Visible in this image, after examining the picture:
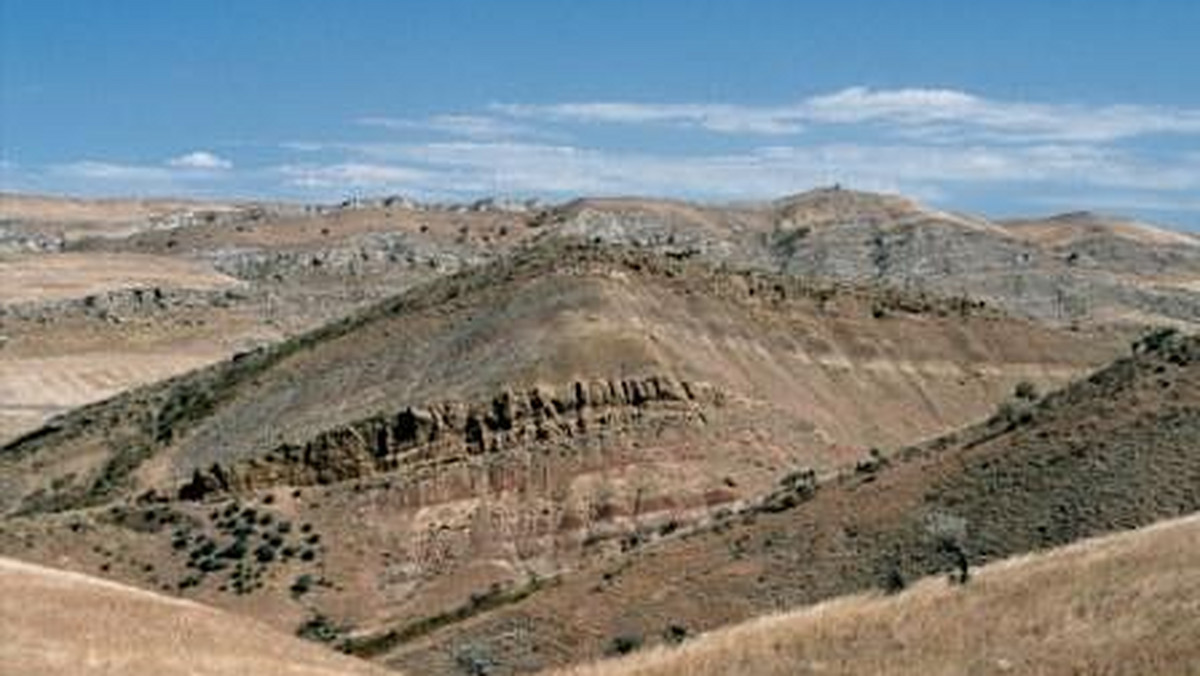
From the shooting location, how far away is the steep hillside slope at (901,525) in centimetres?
3888

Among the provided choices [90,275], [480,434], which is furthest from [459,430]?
[90,275]

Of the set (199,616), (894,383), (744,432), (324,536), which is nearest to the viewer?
(199,616)

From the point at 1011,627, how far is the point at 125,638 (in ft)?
35.8

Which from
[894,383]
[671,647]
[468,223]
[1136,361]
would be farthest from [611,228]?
[671,647]

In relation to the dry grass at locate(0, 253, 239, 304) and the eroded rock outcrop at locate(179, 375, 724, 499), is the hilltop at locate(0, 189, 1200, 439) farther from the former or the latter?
the eroded rock outcrop at locate(179, 375, 724, 499)

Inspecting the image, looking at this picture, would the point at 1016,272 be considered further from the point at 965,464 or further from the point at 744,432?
the point at 965,464

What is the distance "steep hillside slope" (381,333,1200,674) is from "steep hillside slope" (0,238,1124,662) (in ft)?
16.8

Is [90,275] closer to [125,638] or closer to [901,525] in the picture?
[901,525]

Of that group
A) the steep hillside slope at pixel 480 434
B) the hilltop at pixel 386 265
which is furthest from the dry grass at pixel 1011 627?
the hilltop at pixel 386 265

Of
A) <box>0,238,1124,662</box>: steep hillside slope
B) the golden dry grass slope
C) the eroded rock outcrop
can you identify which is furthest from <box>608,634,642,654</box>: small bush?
the eroded rock outcrop

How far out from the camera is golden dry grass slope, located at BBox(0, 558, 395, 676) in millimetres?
23797

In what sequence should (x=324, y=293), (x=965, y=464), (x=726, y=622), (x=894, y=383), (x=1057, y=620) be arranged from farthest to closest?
(x=324, y=293) < (x=894, y=383) < (x=965, y=464) < (x=726, y=622) < (x=1057, y=620)

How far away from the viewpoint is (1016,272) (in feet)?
516

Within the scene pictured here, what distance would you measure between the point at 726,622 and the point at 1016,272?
403 ft
